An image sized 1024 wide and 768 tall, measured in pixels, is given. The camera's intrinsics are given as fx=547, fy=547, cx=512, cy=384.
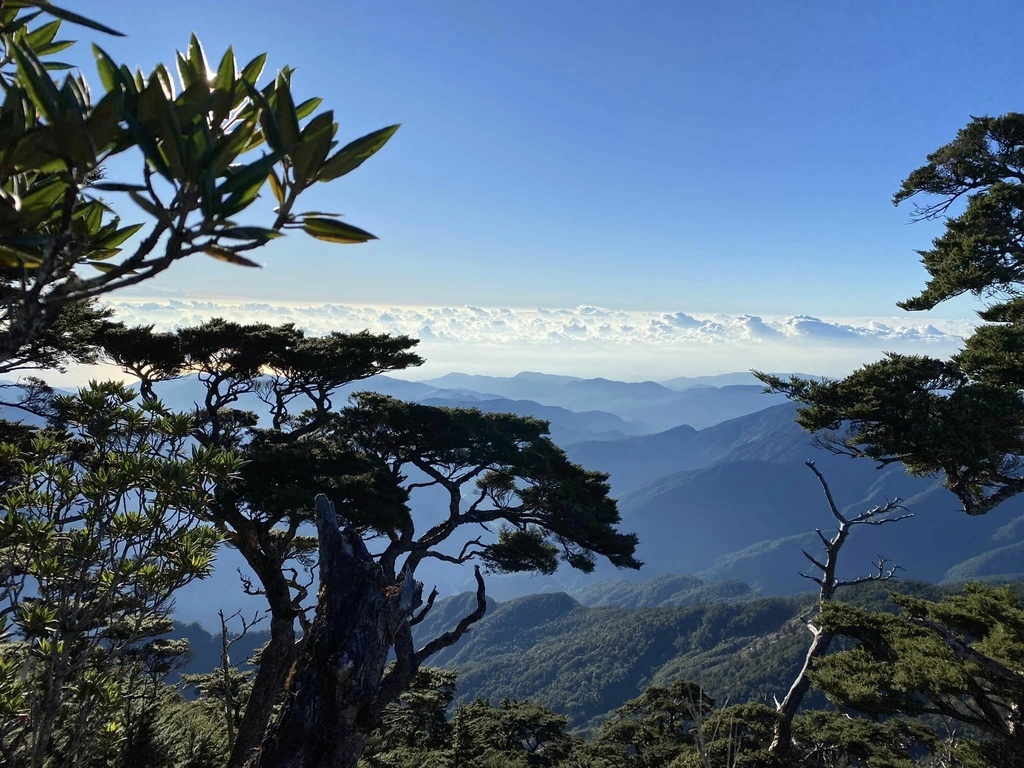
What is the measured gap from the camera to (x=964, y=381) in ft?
26.7

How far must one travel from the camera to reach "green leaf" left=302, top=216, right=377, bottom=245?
62.7 inches

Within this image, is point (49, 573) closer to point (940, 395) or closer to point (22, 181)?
point (22, 181)

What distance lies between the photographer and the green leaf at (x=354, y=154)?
61.1 inches

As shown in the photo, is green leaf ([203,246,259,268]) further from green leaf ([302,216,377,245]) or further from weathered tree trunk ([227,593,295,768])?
weathered tree trunk ([227,593,295,768])

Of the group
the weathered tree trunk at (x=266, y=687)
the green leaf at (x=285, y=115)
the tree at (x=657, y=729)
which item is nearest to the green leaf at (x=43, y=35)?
the green leaf at (x=285, y=115)

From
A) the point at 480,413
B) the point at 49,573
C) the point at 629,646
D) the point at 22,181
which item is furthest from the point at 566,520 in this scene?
the point at 629,646

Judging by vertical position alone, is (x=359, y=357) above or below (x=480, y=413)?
above

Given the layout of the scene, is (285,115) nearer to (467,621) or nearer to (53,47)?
(53,47)

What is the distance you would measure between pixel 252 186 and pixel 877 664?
11.1m

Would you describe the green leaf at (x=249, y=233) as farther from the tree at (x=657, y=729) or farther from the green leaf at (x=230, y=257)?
the tree at (x=657, y=729)

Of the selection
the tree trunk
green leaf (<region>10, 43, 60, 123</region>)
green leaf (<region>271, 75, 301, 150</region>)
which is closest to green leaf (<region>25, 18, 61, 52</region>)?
green leaf (<region>10, 43, 60, 123</region>)

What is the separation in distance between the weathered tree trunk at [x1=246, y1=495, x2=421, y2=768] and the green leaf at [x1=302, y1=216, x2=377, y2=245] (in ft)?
9.35

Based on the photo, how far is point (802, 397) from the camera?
28.5 ft

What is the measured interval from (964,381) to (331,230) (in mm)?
9787
